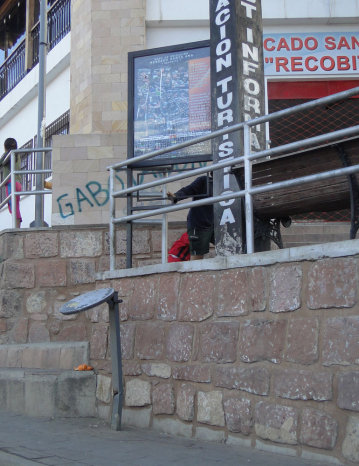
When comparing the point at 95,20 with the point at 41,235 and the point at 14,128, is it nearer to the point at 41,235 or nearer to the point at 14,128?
the point at 41,235

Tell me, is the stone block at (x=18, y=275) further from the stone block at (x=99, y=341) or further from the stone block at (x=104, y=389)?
the stone block at (x=104, y=389)

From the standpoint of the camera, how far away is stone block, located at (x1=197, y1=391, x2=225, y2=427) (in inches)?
216

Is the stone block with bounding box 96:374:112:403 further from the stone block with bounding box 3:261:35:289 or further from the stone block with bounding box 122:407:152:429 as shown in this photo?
the stone block with bounding box 3:261:35:289

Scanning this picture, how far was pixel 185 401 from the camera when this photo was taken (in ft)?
19.1

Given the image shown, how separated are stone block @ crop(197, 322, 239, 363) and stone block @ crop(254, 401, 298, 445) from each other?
1.65 feet

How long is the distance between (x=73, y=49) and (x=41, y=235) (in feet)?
14.8

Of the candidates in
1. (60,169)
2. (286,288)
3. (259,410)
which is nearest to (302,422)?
(259,410)

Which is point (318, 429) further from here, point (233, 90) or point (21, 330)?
point (21, 330)

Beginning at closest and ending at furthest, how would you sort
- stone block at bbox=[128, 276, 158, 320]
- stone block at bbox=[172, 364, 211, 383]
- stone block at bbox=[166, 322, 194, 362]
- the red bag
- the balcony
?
stone block at bbox=[172, 364, 211, 383]
stone block at bbox=[166, 322, 194, 362]
stone block at bbox=[128, 276, 158, 320]
the red bag
the balcony

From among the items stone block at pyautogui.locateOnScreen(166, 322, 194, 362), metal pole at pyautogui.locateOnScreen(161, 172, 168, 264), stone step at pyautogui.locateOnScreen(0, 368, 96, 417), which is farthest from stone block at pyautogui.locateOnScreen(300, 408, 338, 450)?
stone step at pyautogui.locateOnScreen(0, 368, 96, 417)

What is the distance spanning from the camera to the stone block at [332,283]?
4.63 metres

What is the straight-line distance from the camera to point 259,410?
16.9 feet

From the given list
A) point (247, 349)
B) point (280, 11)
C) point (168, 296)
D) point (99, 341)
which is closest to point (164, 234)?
point (168, 296)

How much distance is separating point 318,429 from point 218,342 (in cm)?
119
